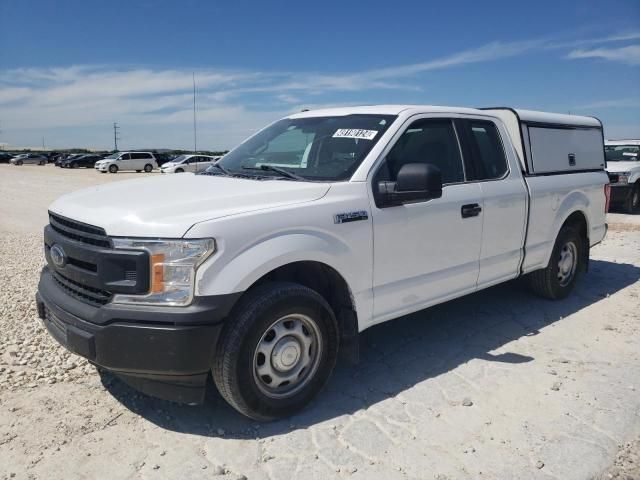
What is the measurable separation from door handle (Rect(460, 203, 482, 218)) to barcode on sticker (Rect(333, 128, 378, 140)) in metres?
0.95

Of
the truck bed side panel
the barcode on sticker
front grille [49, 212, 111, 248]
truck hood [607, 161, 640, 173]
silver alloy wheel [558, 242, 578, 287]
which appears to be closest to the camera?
front grille [49, 212, 111, 248]

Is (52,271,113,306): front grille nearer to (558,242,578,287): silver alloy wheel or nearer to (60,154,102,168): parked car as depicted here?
(558,242,578,287): silver alloy wheel

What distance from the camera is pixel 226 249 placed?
2.84m

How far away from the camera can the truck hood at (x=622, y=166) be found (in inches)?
539

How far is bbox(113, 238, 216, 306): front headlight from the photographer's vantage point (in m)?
2.76

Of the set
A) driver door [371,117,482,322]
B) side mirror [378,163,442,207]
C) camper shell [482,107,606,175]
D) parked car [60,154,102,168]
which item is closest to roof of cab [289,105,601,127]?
camper shell [482,107,606,175]

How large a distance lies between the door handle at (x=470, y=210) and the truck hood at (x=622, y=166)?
11.4 m

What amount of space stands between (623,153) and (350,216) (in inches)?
553

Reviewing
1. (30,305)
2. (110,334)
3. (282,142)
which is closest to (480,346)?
(282,142)

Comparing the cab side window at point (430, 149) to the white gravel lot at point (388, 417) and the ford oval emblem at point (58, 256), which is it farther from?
the ford oval emblem at point (58, 256)

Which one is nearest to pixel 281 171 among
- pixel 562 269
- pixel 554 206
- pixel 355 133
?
pixel 355 133

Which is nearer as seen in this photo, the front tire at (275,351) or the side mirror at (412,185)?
the front tire at (275,351)

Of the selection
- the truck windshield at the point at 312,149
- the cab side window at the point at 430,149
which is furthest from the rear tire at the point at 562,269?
the truck windshield at the point at 312,149

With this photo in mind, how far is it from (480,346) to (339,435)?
6.22ft
